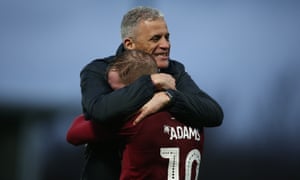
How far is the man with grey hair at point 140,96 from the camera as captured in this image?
141 cm

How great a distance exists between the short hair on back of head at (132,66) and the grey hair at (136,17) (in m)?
0.22

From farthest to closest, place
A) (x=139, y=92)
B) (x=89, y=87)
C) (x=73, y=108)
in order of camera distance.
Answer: (x=73, y=108) < (x=89, y=87) < (x=139, y=92)

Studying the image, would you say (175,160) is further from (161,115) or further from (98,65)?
(98,65)

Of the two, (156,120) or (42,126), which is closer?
(156,120)

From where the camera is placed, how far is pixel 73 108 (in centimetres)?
297

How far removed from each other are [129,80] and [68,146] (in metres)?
1.60

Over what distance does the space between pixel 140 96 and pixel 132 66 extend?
68mm

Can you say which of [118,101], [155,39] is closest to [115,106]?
[118,101]

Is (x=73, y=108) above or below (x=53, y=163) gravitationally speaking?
above

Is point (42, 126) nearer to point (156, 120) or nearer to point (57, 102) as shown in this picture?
point (57, 102)

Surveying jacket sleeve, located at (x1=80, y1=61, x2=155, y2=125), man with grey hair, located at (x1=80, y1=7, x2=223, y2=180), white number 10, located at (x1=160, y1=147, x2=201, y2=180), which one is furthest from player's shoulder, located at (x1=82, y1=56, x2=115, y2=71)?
white number 10, located at (x1=160, y1=147, x2=201, y2=180)

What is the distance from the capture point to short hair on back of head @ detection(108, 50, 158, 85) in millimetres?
1431

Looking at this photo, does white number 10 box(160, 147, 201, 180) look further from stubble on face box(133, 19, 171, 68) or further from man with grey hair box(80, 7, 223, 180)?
stubble on face box(133, 19, 171, 68)

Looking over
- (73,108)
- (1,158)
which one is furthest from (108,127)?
(1,158)
